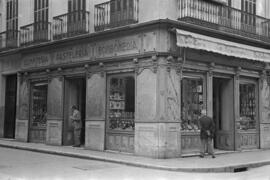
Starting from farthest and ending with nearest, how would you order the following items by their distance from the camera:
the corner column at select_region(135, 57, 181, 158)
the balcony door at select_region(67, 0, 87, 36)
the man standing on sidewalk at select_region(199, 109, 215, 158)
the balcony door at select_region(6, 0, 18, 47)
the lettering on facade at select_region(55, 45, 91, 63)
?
the balcony door at select_region(6, 0, 18, 47)
the balcony door at select_region(67, 0, 87, 36)
the lettering on facade at select_region(55, 45, 91, 63)
the man standing on sidewalk at select_region(199, 109, 215, 158)
the corner column at select_region(135, 57, 181, 158)

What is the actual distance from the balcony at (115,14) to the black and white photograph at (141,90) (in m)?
0.05

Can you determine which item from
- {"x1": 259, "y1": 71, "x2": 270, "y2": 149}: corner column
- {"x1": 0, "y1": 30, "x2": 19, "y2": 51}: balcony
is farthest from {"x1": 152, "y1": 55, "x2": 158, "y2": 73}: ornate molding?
{"x1": 0, "y1": 30, "x2": 19, "y2": 51}: balcony

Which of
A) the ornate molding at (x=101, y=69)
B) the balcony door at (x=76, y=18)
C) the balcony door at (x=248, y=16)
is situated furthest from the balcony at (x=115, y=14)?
the balcony door at (x=248, y=16)

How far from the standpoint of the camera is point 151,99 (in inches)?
558

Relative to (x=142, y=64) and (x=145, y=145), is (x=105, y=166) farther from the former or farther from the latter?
(x=142, y=64)

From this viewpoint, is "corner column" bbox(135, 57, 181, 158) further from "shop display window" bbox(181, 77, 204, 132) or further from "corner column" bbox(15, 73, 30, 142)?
"corner column" bbox(15, 73, 30, 142)

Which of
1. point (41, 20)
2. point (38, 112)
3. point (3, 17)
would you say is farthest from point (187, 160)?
point (3, 17)

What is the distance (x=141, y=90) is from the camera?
47.9 ft

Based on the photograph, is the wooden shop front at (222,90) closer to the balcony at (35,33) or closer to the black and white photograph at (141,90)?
the black and white photograph at (141,90)

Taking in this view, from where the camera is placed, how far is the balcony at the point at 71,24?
1691cm

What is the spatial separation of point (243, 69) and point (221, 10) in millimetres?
2712

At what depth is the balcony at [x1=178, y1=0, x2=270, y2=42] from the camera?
14.7m

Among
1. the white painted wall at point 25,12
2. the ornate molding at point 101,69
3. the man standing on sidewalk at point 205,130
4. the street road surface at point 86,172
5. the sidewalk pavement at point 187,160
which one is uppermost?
the white painted wall at point 25,12

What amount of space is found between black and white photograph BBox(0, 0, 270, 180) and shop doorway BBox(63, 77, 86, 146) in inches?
1.7
